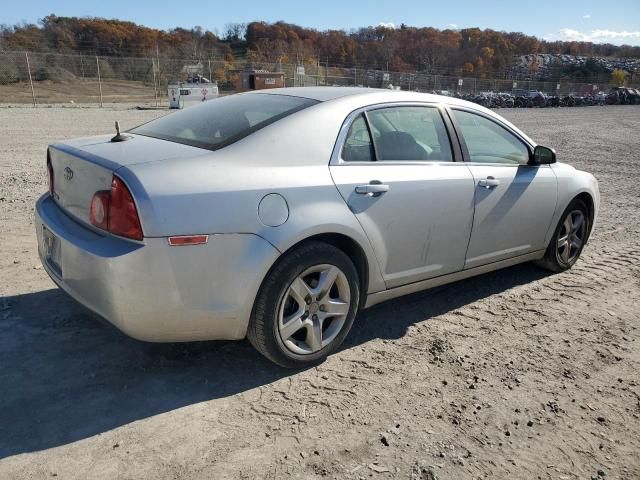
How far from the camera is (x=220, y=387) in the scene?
120 inches

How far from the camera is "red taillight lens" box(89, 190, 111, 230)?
2.75 m

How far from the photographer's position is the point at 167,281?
2.65 meters

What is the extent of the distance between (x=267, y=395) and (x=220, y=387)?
0.90ft

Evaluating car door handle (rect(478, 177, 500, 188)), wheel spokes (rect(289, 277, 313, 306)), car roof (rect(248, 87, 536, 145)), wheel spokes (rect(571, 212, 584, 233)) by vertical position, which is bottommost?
wheel spokes (rect(571, 212, 584, 233))

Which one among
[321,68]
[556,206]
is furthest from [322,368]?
[321,68]

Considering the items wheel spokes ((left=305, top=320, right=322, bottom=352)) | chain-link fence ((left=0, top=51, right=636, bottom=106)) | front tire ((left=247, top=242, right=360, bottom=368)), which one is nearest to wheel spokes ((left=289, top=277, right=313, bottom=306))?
front tire ((left=247, top=242, right=360, bottom=368))

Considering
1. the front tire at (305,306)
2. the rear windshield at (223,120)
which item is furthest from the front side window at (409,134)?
the front tire at (305,306)

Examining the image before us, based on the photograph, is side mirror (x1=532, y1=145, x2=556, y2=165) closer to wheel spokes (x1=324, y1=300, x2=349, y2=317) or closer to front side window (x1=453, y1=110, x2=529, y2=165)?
front side window (x1=453, y1=110, x2=529, y2=165)

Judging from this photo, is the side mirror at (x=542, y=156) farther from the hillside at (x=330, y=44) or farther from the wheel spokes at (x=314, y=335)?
the hillside at (x=330, y=44)

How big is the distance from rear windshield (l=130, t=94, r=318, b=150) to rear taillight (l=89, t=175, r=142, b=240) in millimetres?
582

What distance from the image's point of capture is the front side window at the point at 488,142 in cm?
407

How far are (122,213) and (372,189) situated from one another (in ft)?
4.70

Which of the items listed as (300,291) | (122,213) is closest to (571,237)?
(300,291)

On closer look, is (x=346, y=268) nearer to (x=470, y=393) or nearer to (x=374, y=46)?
(x=470, y=393)
